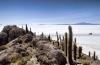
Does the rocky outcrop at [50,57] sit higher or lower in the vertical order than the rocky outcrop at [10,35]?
lower

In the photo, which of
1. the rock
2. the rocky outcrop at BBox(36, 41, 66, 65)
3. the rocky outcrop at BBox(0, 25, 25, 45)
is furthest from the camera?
the rocky outcrop at BBox(0, 25, 25, 45)

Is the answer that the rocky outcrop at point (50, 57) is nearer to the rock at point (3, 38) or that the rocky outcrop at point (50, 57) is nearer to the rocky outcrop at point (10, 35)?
the rocky outcrop at point (10, 35)

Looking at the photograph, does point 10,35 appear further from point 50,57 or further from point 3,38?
point 50,57

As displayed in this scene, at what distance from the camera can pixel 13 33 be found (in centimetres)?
2867

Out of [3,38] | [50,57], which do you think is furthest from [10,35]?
[50,57]

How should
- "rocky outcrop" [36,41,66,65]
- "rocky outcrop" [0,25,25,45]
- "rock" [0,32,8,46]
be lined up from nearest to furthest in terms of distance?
1. "rocky outcrop" [36,41,66,65]
2. "rock" [0,32,8,46]
3. "rocky outcrop" [0,25,25,45]

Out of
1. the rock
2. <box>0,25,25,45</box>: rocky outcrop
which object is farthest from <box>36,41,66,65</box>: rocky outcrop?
the rock

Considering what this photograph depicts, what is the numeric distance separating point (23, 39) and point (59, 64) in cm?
991

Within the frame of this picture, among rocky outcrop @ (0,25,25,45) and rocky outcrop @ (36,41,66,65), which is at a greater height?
rocky outcrop @ (0,25,25,45)

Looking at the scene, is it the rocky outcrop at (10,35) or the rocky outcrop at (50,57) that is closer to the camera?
the rocky outcrop at (50,57)

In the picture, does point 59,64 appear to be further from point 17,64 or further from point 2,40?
point 2,40

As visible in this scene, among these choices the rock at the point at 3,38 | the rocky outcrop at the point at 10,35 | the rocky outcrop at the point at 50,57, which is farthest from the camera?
the rocky outcrop at the point at 10,35

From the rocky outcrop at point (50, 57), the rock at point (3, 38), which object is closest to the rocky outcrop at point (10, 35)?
the rock at point (3, 38)

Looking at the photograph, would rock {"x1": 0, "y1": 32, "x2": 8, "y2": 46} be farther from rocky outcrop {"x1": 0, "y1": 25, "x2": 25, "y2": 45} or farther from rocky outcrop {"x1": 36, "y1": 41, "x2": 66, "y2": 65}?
rocky outcrop {"x1": 36, "y1": 41, "x2": 66, "y2": 65}
